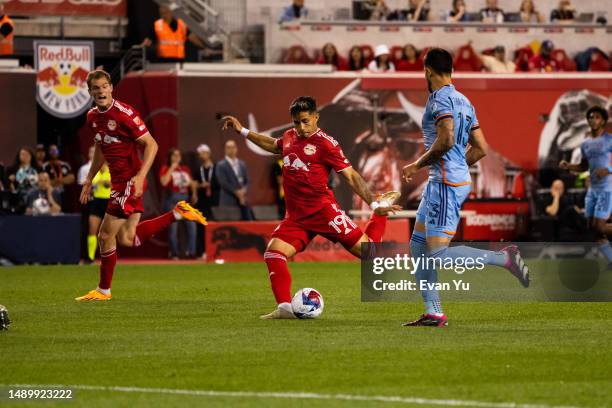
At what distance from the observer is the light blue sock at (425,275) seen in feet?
37.3

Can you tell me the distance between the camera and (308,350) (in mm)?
10070

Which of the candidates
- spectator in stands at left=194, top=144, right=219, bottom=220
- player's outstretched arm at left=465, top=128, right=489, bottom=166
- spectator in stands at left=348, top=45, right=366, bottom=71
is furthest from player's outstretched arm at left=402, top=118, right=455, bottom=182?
spectator in stands at left=348, top=45, right=366, bottom=71

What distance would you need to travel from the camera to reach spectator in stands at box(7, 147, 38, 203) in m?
25.0

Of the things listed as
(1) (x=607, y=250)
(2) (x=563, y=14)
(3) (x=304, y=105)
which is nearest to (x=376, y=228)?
(3) (x=304, y=105)

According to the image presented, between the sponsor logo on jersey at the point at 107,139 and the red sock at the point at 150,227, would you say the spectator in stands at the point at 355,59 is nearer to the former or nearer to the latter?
the red sock at the point at 150,227

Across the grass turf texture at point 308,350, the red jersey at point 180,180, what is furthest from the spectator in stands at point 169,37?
the grass turf texture at point 308,350

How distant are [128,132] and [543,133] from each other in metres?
16.9

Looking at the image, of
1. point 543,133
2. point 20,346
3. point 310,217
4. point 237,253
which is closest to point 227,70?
point 237,253

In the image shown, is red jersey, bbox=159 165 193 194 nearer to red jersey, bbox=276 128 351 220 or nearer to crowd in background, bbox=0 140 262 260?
crowd in background, bbox=0 140 262 260

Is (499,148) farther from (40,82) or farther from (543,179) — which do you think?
(40,82)

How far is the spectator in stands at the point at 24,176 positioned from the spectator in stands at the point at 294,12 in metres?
7.77

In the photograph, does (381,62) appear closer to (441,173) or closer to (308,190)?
(308,190)

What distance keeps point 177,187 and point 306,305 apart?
Answer: 49.4 ft

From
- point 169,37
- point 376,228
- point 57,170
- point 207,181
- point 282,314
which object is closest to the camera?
point 282,314
